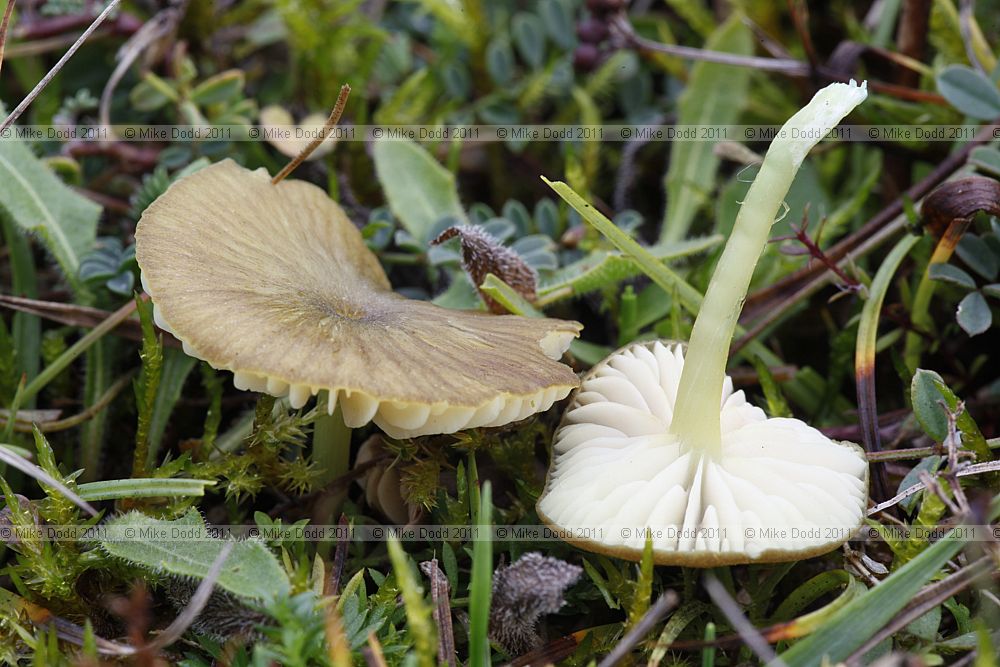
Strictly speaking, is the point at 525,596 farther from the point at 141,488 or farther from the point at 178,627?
the point at 141,488

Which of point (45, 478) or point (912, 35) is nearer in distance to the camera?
point (45, 478)

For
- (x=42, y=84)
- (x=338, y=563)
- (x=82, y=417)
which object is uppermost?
(x=42, y=84)

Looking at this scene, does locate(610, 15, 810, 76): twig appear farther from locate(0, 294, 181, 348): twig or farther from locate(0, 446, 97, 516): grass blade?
locate(0, 446, 97, 516): grass blade

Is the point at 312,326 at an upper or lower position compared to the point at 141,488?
upper

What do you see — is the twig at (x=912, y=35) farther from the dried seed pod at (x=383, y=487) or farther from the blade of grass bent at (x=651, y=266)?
the dried seed pod at (x=383, y=487)

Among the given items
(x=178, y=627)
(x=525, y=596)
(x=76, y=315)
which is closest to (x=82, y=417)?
(x=76, y=315)

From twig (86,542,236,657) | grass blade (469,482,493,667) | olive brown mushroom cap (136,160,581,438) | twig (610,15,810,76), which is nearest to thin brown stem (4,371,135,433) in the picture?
olive brown mushroom cap (136,160,581,438)

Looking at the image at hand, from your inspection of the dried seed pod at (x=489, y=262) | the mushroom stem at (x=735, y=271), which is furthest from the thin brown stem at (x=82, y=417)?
the mushroom stem at (x=735, y=271)

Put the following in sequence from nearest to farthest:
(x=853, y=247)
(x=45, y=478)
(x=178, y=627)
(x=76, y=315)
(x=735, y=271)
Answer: (x=178, y=627) < (x=45, y=478) < (x=735, y=271) < (x=76, y=315) < (x=853, y=247)
